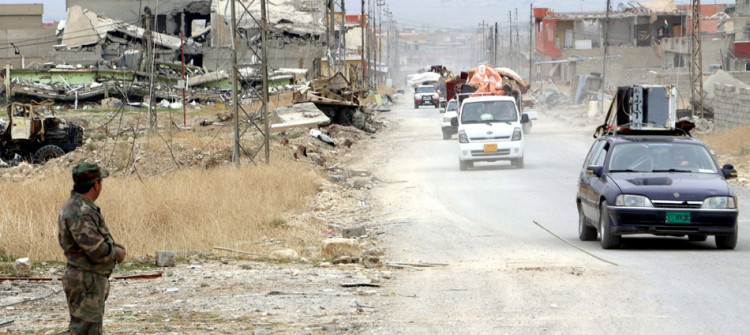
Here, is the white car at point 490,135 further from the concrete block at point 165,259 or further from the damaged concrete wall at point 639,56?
the damaged concrete wall at point 639,56

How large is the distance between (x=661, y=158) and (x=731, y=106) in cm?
2668

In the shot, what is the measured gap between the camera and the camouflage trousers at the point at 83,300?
6516 millimetres

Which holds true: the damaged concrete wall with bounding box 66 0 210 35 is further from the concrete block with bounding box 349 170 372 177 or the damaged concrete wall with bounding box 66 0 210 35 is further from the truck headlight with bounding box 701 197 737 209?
the truck headlight with bounding box 701 197 737 209

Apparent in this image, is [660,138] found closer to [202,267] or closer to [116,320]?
[202,267]

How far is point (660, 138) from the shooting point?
1386 cm

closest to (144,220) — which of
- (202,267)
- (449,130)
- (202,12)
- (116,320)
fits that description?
(202,267)

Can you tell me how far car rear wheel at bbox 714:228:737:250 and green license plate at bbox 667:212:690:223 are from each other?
0.72 metres

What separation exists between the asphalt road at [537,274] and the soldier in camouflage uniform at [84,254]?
2.41 meters

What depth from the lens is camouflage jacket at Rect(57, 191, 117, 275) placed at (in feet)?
21.2

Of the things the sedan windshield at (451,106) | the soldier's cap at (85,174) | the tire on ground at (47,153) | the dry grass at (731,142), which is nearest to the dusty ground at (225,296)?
the soldier's cap at (85,174)

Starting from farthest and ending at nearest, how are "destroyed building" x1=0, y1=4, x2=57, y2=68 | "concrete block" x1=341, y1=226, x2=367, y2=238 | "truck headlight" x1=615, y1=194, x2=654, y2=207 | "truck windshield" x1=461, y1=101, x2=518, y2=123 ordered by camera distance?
"destroyed building" x1=0, y1=4, x2=57, y2=68
"truck windshield" x1=461, y1=101, x2=518, y2=123
"concrete block" x1=341, y1=226, x2=367, y2=238
"truck headlight" x1=615, y1=194, x2=654, y2=207

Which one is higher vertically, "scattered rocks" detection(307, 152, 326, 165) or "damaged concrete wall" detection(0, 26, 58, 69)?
"damaged concrete wall" detection(0, 26, 58, 69)

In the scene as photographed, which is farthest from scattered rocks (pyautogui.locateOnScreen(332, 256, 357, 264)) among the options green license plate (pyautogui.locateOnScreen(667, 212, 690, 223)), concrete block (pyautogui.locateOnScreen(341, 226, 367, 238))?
green license plate (pyautogui.locateOnScreen(667, 212, 690, 223))

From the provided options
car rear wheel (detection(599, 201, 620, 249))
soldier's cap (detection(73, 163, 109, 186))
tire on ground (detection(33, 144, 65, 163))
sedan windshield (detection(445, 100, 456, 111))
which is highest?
soldier's cap (detection(73, 163, 109, 186))
